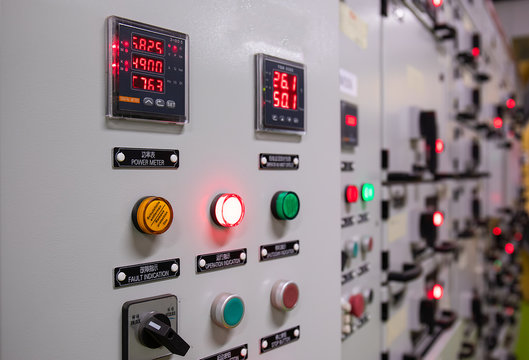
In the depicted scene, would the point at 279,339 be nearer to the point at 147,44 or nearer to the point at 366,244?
the point at 366,244

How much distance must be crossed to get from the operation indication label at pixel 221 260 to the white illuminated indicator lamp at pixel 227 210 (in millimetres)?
74

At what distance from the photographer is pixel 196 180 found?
0.92 meters

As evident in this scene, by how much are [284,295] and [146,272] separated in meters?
0.39

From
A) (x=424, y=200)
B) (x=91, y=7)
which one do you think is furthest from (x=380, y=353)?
(x=91, y=7)

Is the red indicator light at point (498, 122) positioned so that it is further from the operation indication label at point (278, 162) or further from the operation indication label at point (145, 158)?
the operation indication label at point (145, 158)

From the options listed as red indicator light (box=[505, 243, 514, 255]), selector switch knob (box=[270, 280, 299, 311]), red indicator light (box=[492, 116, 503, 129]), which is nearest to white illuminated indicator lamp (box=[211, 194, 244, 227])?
selector switch knob (box=[270, 280, 299, 311])

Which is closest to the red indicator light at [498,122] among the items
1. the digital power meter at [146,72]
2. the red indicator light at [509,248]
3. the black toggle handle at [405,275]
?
the red indicator light at [509,248]

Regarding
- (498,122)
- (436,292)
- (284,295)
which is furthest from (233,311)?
(498,122)

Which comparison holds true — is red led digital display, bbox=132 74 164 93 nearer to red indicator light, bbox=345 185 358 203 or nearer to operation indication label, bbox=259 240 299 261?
operation indication label, bbox=259 240 299 261

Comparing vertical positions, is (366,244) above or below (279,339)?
above

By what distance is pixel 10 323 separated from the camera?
0.67 metres

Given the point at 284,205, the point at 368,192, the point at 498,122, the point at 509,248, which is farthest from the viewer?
the point at 509,248

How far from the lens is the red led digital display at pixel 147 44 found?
2.66 feet

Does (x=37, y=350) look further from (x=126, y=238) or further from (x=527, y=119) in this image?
(x=527, y=119)
